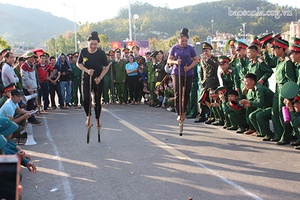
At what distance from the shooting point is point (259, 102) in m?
8.65

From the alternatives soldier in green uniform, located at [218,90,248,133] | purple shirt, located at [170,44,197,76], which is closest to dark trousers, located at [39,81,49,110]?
purple shirt, located at [170,44,197,76]

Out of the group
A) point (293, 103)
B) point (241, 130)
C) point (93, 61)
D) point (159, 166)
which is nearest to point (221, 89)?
point (241, 130)

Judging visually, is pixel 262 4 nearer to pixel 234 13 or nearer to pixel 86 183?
pixel 234 13

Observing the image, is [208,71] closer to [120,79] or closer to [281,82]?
[281,82]

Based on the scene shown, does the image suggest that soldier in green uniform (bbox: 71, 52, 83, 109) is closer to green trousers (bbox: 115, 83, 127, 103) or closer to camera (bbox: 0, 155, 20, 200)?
green trousers (bbox: 115, 83, 127, 103)

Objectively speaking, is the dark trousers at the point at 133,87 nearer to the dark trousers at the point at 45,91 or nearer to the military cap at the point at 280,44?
the dark trousers at the point at 45,91

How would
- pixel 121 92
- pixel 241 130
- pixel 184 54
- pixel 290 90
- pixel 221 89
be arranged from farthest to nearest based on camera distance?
pixel 121 92 < pixel 221 89 < pixel 241 130 < pixel 184 54 < pixel 290 90

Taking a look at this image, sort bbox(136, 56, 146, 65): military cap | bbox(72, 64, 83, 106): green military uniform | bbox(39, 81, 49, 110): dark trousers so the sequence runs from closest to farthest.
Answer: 1. bbox(39, 81, 49, 110): dark trousers
2. bbox(72, 64, 83, 106): green military uniform
3. bbox(136, 56, 146, 65): military cap

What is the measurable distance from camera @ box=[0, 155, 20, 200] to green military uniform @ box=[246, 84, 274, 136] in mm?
7314

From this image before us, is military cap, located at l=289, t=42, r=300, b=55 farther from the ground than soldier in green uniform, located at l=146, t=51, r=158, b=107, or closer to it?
farther from the ground

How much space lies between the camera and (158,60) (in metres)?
15.1

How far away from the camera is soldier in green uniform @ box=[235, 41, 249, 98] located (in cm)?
973

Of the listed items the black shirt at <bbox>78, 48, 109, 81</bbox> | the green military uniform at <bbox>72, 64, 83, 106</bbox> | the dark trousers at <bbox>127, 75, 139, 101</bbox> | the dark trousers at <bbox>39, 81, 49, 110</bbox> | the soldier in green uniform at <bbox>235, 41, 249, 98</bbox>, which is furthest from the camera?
the dark trousers at <bbox>127, 75, 139, 101</bbox>

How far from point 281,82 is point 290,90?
544 mm
